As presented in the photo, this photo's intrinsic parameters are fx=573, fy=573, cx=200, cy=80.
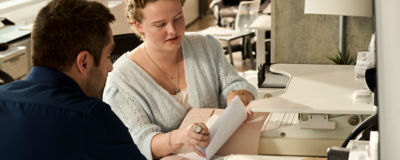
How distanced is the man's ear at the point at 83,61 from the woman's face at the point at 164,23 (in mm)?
796

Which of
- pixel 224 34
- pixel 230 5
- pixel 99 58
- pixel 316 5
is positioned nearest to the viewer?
pixel 99 58

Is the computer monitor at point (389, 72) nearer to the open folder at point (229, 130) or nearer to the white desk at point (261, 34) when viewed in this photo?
the open folder at point (229, 130)

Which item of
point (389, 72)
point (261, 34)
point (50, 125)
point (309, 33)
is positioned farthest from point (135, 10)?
point (261, 34)

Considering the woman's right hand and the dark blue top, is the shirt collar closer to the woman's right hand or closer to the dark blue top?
the dark blue top

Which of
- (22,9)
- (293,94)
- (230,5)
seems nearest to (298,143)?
(293,94)

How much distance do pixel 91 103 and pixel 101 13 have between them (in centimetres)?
21

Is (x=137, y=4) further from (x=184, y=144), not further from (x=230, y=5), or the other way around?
(x=230, y=5)

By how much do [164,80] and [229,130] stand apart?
0.39 metres

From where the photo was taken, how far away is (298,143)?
1936mm

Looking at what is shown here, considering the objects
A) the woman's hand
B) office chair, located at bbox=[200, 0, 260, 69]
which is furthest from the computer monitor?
office chair, located at bbox=[200, 0, 260, 69]

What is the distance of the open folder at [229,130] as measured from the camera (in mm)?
1776

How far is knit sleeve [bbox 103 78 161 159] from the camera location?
1.92 m

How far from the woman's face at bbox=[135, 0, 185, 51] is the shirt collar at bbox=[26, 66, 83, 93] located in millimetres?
844

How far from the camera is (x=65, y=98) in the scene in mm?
1134
